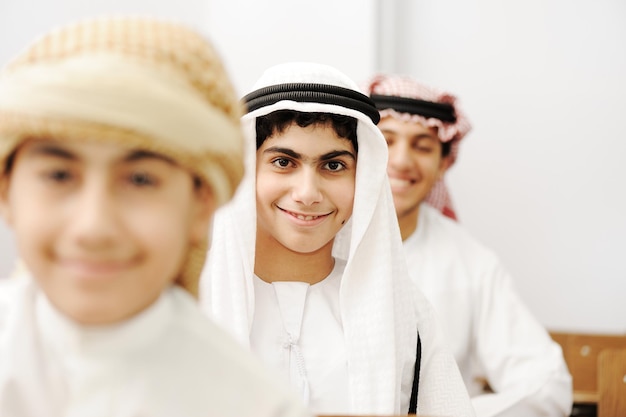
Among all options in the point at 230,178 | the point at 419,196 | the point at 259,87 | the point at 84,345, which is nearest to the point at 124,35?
the point at 230,178

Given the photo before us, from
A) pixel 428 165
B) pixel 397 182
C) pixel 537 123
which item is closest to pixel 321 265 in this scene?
pixel 397 182

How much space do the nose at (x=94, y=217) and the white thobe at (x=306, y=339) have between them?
2.84 feet

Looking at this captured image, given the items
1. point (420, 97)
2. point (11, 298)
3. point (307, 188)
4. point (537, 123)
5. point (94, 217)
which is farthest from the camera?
point (537, 123)

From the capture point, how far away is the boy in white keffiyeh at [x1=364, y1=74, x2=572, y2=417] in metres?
2.58

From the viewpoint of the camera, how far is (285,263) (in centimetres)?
173

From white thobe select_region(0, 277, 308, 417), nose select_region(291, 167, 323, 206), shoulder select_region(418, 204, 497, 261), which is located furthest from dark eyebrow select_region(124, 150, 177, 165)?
shoulder select_region(418, 204, 497, 261)

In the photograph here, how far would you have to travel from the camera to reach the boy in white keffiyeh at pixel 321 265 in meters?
1.62

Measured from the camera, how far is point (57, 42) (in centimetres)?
85

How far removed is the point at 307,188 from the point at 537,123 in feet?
7.18

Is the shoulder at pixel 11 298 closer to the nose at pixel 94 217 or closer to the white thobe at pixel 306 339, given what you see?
the nose at pixel 94 217

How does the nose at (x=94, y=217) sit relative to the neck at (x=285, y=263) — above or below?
above

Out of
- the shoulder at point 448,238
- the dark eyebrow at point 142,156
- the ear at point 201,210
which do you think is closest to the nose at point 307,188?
the ear at point 201,210

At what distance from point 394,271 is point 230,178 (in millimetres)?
853

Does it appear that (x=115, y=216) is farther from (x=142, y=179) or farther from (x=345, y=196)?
(x=345, y=196)
